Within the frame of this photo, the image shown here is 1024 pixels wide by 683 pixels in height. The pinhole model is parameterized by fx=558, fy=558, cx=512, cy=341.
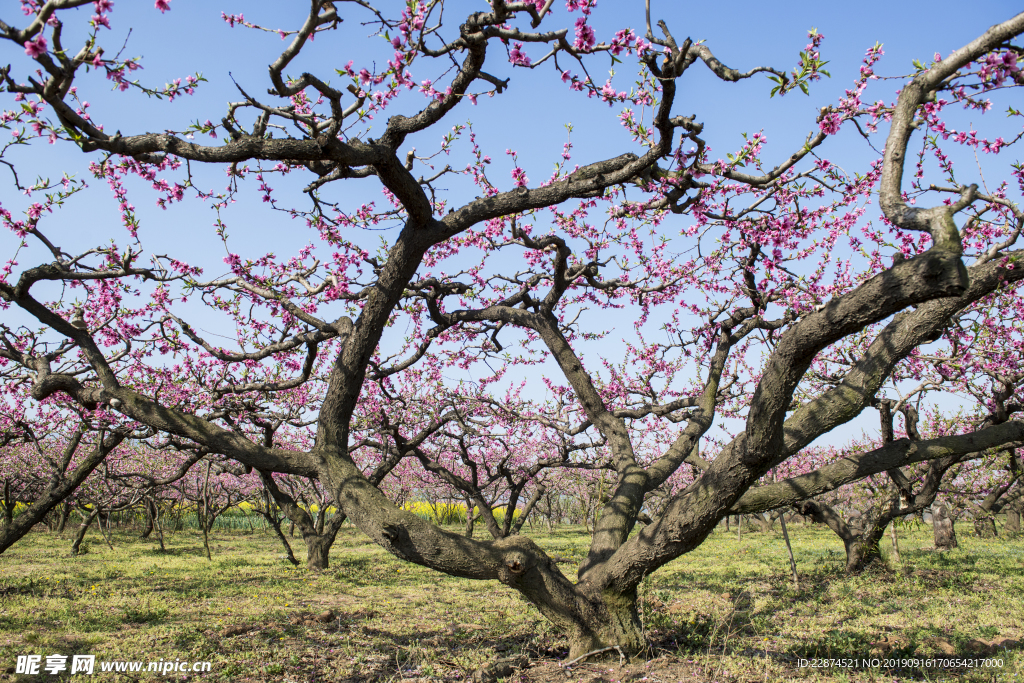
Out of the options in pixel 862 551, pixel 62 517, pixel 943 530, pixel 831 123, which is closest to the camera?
pixel 831 123

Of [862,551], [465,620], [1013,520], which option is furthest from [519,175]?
[1013,520]

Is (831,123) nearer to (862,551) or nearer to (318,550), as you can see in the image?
(862,551)

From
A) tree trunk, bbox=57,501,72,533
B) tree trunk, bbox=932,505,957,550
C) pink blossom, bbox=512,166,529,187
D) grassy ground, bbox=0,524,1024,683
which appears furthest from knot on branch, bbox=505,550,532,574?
tree trunk, bbox=57,501,72,533

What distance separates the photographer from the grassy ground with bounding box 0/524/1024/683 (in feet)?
16.9

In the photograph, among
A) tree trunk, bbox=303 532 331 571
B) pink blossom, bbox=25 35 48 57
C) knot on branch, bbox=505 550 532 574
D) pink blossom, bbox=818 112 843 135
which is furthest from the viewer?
tree trunk, bbox=303 532 331 571

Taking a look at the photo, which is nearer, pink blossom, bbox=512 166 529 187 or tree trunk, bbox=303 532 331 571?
pink blossom, bbox=512 166 529 187

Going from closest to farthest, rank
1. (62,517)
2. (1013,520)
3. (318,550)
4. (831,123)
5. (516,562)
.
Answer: (831,123)
(516,562)
(318,550)
(1013,520)
(62,517)

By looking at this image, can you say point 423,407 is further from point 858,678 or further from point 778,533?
point 778,533

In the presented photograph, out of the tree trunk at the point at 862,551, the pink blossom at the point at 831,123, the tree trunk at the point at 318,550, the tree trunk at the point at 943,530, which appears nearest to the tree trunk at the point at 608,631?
the pink blossom at the point at 831,123

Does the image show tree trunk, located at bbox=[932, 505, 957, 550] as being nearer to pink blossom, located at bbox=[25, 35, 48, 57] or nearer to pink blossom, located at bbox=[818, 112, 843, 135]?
pink blossom, located at bbox=[818, 112, 843, 135]

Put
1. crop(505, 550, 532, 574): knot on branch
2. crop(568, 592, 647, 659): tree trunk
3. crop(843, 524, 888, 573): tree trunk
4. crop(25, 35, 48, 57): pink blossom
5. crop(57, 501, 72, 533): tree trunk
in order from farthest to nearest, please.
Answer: crop(57, 501, 72, 533): tree trunk, crop(843, 524, 888, 573): tree trunk, crop(568, 592, 647, 659): tree trunk, crop(505, 550, 532, 574): knot on branch, crop(25, 35, 48, 57): pink blossom

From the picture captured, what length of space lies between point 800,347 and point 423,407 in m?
9.24

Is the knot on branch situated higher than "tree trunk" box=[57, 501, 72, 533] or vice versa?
the knot on branch

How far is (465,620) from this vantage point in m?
7.51
